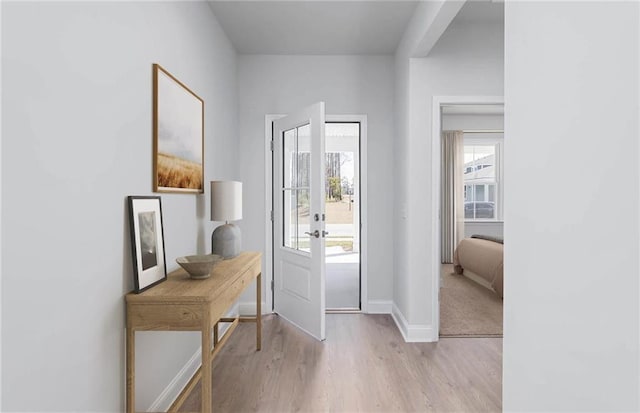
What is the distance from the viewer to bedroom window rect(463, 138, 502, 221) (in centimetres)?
711

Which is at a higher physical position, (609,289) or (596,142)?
(596,142)

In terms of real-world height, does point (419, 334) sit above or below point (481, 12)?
below

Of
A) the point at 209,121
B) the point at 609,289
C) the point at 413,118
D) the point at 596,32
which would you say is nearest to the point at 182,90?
the point at 209,121

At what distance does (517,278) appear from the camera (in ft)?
4.64

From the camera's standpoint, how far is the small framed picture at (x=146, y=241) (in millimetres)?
1729

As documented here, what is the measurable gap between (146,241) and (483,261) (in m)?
4.24

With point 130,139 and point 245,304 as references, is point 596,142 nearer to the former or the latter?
point 130,139

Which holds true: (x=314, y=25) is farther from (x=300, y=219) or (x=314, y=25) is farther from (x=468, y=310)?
(x=468, y=310)

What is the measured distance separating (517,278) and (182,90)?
2.14 meters

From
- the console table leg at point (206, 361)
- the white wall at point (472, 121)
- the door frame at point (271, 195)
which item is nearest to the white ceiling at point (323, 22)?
the door frame at point (271, 195)

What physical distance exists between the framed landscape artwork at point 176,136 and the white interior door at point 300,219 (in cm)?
102

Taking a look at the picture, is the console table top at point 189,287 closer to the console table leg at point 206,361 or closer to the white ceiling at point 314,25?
the console table leg at point 206,361

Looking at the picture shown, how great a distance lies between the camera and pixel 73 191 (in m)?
1.34

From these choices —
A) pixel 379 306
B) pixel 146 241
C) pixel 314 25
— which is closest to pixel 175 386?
pixel 146 241
